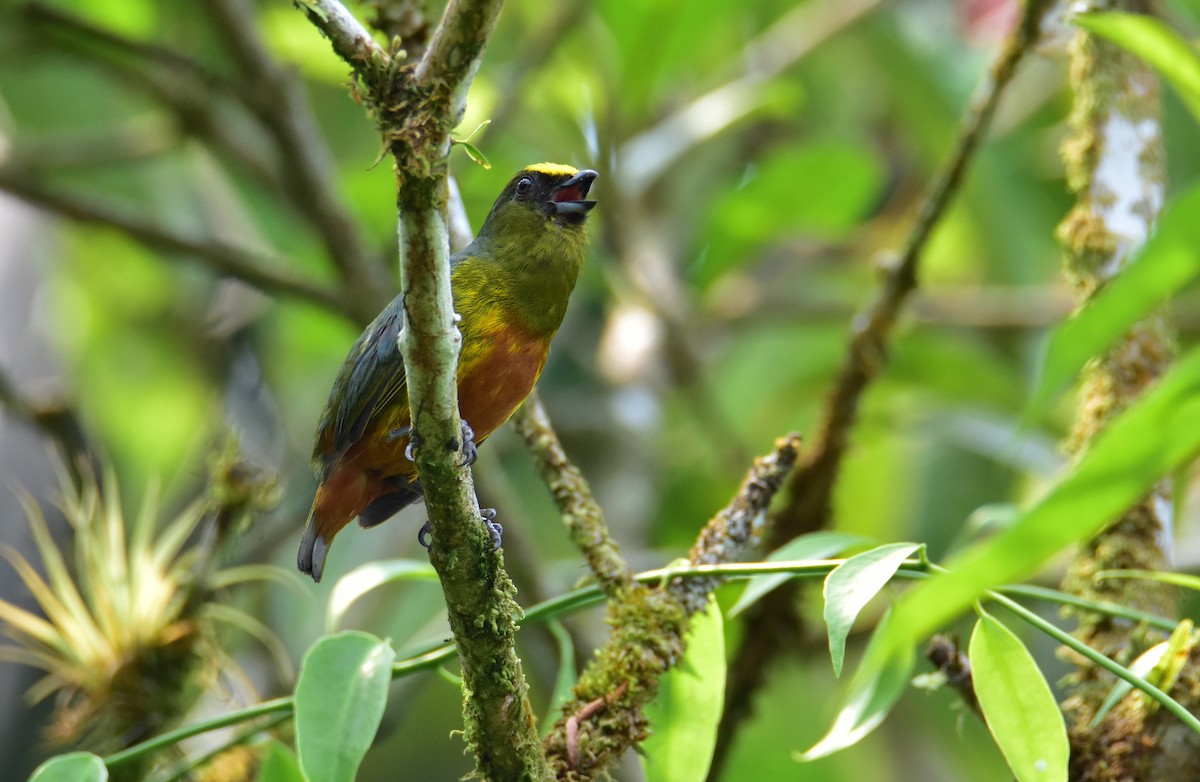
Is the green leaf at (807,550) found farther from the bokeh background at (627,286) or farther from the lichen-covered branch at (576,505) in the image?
the bokeh background at (627,286)

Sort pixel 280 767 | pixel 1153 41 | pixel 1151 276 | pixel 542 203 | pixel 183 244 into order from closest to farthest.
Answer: pixel 1151 276
pixel 1153 41
pixel 280 767
pixel 542 203
pixel 183 244

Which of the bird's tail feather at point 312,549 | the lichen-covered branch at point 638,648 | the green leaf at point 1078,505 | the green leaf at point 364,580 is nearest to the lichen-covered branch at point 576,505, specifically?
the lichen-covered branch at point 638,648

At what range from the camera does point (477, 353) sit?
281 centimetres

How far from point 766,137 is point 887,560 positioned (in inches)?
210

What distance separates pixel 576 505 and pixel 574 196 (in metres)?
1.10

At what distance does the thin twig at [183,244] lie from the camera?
4195mm

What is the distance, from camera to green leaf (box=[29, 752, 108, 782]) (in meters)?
1.99

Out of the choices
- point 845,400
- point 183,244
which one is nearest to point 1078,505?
point 845,400

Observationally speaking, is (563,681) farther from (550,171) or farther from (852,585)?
(550,171)

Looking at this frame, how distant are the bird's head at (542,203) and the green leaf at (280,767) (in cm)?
135

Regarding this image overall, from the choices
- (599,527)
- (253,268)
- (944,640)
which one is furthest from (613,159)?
(944,640)

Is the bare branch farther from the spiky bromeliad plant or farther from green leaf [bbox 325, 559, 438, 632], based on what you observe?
the spiky bromeliad plant

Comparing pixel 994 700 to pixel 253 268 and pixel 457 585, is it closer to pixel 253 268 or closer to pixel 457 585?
pixel 457 585

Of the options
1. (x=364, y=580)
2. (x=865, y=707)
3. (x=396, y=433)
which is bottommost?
(x=865, y=707)
